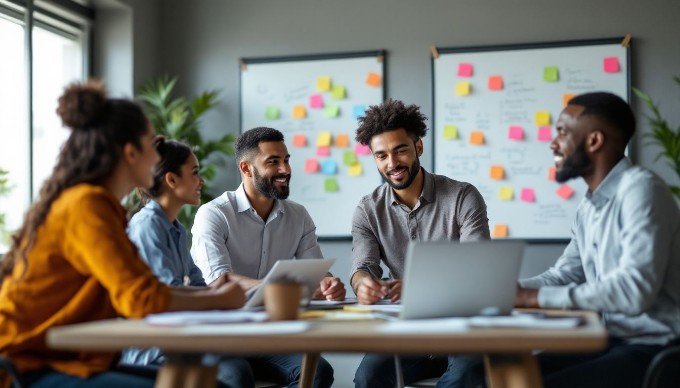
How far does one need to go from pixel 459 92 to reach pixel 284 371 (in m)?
2.52

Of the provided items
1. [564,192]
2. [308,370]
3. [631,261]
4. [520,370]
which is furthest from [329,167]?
[520,370]

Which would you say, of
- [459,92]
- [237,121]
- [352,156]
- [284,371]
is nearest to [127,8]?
[237,121]

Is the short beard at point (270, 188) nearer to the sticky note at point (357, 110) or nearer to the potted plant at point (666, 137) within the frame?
the sticky note at point (357, 110)

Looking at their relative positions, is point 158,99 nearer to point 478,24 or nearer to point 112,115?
point 478,24

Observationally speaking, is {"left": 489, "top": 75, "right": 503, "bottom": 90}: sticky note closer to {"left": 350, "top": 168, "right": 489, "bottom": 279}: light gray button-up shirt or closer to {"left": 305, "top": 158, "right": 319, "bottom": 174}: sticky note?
{"left": 305, "top": 158, "right": 319, "bottom": 174}: sticky note

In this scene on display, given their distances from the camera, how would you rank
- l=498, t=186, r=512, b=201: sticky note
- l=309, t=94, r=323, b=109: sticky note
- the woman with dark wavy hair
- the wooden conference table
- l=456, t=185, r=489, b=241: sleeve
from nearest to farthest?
the wooden conference table
the woman with dark wavy hair
l=456, t=185, r=489, b=241: sleeve
l=498, t=186, r=512, b=201: sticky note
l=309, t=94, r=323, b=109: sticky note

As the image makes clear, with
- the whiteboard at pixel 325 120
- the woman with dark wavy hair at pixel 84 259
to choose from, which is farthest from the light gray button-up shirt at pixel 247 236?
the whiteboard at pixel 325 120

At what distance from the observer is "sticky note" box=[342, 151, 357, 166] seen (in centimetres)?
513

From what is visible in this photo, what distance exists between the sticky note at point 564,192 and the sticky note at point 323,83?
4.83 ft

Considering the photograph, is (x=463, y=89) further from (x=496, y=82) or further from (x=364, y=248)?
(x=364, y=248)

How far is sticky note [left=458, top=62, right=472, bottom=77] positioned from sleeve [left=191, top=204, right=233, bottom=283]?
2.09 metres

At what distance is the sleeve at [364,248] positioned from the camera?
10.6 ft

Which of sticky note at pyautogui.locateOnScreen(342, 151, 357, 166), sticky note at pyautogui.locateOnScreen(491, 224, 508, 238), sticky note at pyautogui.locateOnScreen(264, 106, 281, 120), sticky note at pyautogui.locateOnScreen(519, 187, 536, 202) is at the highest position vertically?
sticky note at pyautogui.locateOnScreen(264, 106, 281, 120)

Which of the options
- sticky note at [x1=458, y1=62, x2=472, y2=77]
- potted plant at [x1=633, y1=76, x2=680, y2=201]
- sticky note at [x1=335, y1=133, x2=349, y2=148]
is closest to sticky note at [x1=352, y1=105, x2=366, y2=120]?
sticky note at [x1=335, y1=133, x2=349, y2=148]
